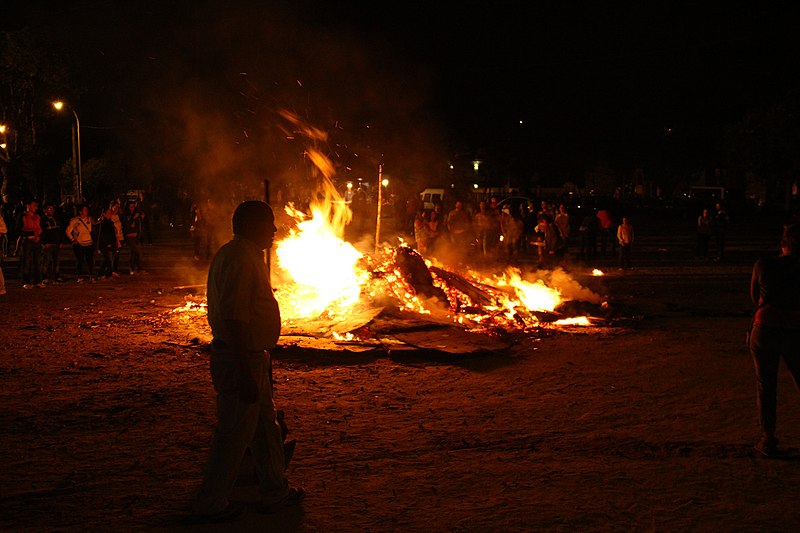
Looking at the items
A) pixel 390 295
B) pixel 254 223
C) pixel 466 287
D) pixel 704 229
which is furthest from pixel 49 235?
pixel 704 229

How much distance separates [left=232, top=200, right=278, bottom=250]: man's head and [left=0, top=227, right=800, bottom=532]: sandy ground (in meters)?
1.70

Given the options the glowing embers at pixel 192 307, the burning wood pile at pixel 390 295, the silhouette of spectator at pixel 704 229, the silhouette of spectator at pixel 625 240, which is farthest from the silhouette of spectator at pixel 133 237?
the silhouette of spectator at pixel 704 229

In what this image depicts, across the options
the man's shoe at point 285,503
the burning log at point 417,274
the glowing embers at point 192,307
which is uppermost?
the burning log at point 417,274

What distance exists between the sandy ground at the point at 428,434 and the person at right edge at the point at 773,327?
0.31 metres

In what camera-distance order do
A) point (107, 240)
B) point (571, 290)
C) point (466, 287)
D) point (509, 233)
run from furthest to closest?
point (509, 233) < point (107, 240) < point (571, 290) < point (466, 287)

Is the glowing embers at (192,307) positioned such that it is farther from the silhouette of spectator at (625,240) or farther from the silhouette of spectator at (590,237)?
the silhouette of spectator at (590,237)

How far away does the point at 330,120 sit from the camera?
20000 mm

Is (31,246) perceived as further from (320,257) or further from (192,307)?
(320,257)

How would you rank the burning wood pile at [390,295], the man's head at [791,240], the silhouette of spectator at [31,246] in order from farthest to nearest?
1. the silhouette of spectator at [31,246]
2. the burning wood pile at [390,295]
3. the man's head at [791,240]

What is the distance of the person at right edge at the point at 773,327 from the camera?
5.46m

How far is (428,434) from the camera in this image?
20.4 feet

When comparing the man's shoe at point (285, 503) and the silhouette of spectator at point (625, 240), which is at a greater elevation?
the silhouette of spectator at point (625, 240)

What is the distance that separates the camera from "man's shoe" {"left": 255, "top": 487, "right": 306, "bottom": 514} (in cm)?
456

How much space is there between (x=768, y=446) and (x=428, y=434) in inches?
102
